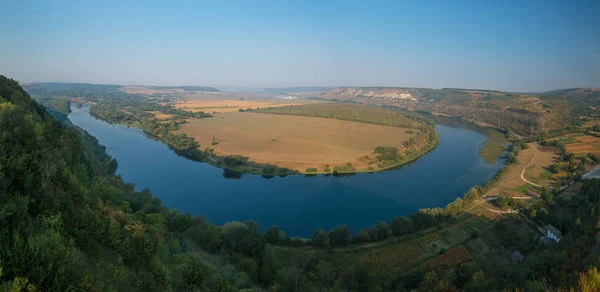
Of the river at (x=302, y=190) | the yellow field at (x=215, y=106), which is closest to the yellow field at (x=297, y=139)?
the river at (x=302, y=190)

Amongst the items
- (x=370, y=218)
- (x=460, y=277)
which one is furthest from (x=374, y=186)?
(x=460, y=277)

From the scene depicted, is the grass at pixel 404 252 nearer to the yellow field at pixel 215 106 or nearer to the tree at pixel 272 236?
the tree at pixel 272 236

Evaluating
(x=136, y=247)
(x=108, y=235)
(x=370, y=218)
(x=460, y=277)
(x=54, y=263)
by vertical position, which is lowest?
(x=370, y=218)

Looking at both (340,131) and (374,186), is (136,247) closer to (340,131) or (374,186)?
(374,186)

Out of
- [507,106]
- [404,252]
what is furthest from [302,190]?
[507,106]

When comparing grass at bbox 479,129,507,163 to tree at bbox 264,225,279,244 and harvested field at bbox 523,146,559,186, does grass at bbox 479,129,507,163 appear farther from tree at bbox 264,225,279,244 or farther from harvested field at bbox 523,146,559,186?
tree at bbox 264,225,279,244

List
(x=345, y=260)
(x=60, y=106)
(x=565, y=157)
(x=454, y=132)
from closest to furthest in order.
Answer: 1. (x=345, y=260)
2. (x=565, y=157)
3. (x=454, y=132)
4. (x=60, y=106)

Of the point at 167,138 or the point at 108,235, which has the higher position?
the point at 108,235
